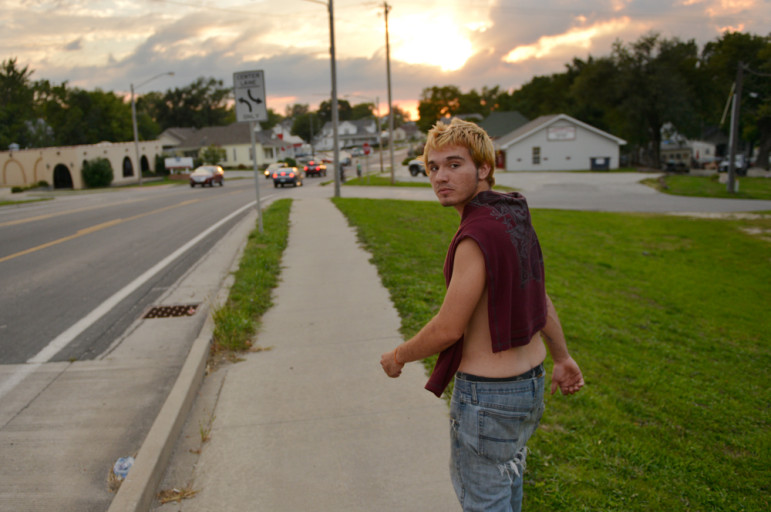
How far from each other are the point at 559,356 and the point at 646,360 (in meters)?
4.67

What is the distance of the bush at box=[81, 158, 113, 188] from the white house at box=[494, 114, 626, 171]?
34148mm

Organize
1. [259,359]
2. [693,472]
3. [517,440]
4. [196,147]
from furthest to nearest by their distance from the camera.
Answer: [196,147] → [259,359] → [693,472] → [517,440]

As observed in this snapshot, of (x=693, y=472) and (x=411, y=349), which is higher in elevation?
(x=411, y=349)

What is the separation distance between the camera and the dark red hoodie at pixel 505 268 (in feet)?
7.06

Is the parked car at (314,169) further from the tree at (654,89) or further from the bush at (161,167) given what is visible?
the tree at (654,89)

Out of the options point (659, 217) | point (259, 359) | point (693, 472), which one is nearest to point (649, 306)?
point (693, 472)

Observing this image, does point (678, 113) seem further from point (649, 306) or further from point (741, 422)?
point (741, 422)

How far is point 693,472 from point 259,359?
365 centimetres

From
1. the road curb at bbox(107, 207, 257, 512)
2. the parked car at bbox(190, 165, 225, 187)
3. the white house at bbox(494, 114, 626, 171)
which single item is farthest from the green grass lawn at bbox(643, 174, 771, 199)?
the road curb at bbox(107, 207, 257, 512)

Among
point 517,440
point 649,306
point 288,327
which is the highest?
point 517,440

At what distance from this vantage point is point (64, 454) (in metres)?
4.12

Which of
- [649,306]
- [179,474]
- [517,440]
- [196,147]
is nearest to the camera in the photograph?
[517,440]

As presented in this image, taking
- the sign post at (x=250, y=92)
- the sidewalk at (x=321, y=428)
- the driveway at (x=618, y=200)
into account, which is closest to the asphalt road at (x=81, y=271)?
the sidewalk at (x=321, y=428)

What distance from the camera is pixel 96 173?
47031 mm
